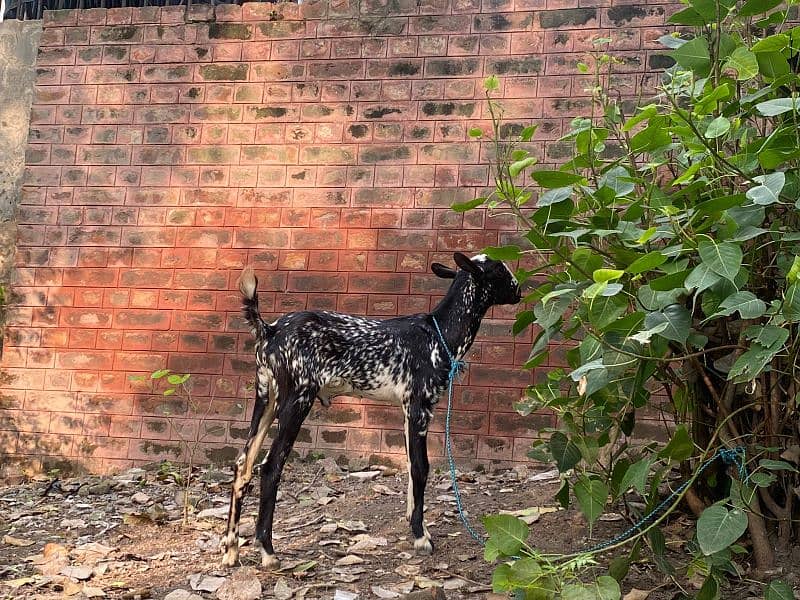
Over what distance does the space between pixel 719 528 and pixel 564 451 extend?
89 cm

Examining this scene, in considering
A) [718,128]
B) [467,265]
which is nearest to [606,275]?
[718,128]

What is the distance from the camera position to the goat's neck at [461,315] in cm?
516

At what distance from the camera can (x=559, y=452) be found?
4.04m

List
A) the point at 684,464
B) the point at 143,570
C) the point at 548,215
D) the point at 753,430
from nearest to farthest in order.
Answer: the point at 548,215 → the point at 753,430 → the point at 684,464 → the point at 143,570

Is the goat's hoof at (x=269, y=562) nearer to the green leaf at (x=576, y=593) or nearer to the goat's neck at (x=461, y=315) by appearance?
the goat's neck at (x=461, y=315)

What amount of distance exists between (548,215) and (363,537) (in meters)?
2.47

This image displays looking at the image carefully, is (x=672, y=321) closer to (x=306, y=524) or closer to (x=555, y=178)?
(x=555, y=178)

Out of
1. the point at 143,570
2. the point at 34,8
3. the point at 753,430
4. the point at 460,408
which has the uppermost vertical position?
the point at 34,8

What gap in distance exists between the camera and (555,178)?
338 cm

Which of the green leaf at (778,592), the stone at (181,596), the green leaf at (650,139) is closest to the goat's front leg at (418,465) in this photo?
the stone at (181,596)

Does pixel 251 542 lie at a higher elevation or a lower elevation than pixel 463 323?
lower

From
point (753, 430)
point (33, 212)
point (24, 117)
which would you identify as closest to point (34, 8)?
point (24, 117)

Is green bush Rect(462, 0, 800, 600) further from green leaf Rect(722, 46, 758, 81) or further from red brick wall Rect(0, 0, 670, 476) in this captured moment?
red brick wall Rect(0, 0, 670, 476)

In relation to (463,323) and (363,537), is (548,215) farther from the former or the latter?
(363,537)
